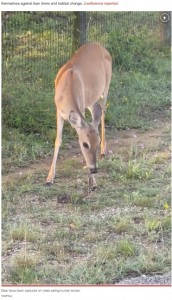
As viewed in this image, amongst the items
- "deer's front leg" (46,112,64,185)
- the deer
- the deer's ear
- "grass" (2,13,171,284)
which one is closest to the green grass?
"grass" (2,13,171,284)

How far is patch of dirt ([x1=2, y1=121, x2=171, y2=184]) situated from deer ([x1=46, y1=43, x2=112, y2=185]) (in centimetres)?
14

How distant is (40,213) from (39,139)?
1198mm

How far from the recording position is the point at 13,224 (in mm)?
3342

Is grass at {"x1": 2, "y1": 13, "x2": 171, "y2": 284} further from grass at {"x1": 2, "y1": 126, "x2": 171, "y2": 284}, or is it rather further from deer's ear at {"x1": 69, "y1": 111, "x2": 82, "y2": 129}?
deer's ear at {"x1": 69, "y1": 111, "x2": 82, "y2": 129}

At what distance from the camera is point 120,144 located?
15.5 ft

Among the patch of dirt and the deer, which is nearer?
the deer

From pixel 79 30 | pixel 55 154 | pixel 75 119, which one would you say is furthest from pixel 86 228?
pixel 79 30

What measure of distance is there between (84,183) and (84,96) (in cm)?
54

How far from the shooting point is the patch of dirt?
415cm

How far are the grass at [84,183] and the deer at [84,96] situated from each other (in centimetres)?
21

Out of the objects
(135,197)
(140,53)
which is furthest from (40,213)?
(140,53)

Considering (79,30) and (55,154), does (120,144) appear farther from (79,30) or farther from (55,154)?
(79,30)
